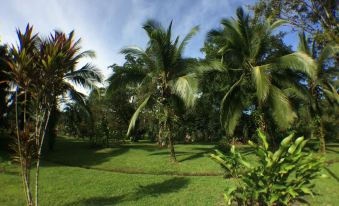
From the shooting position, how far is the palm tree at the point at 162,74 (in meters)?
13.1

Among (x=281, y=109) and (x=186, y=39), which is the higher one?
(x=186, y=39)

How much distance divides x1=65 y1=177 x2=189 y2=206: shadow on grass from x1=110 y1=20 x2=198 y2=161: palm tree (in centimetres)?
364

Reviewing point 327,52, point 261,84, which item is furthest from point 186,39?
point 327,52

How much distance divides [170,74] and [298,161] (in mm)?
9337

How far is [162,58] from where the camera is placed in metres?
13.3

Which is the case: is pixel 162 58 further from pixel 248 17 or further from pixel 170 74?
pixel 248 17

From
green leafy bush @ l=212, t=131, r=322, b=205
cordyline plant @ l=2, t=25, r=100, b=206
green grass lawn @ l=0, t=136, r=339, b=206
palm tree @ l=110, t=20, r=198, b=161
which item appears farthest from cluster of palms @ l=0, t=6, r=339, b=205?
green leafy bush @ l=212, t=131, r=322, b=205

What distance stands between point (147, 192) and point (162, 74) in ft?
21.1

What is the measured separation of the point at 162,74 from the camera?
1363 centimetres

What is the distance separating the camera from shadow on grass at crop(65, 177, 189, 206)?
7434mm

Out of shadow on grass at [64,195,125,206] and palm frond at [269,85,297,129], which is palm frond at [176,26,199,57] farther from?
shadow on grass at [64,195,125,206]

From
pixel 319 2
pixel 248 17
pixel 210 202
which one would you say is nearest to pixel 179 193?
pixel 210 202

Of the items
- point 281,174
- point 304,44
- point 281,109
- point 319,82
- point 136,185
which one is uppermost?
point 304,44

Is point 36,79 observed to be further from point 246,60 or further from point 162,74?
point 246,60
